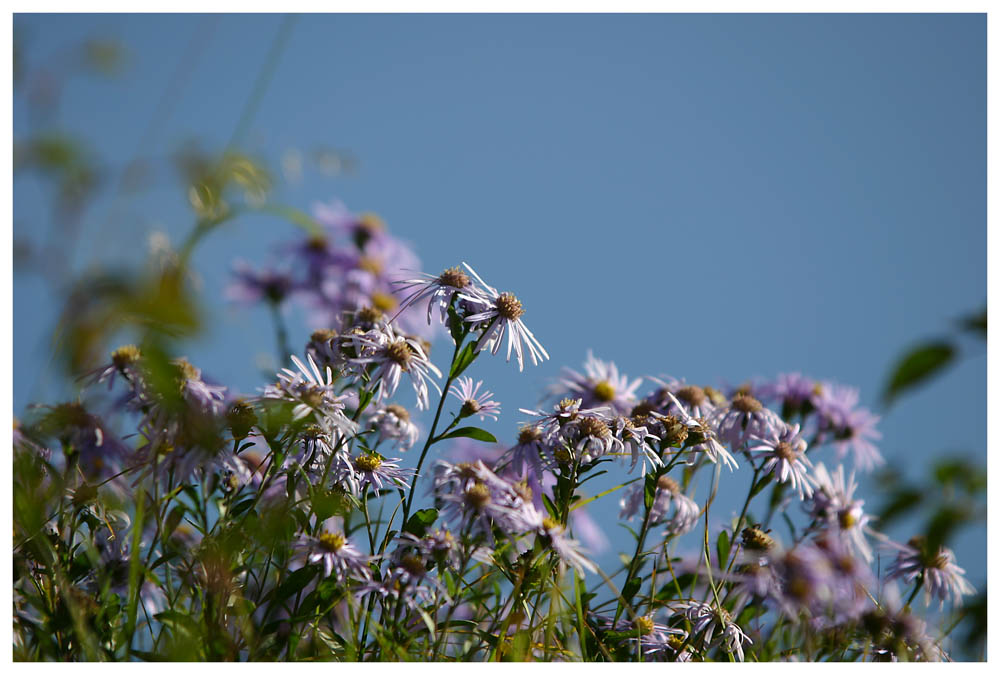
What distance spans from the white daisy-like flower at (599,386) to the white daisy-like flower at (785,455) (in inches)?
8.4

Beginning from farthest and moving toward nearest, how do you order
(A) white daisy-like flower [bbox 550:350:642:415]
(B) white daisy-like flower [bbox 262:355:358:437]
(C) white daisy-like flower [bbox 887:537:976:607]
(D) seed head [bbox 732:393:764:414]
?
1. (A) white daisy-like flower [bbox 550:350:642:415]
2. (D) seed head [bbox 732:393:764:414]
3. (C) white daisy-like flower [bbox 887:537:976:607]
4. (B) white daisy-like flower [bbox 262:355:358:437]

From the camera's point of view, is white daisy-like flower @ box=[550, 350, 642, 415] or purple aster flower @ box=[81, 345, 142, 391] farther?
white daisy-like flower @ box=[550, 350, 642, 415]

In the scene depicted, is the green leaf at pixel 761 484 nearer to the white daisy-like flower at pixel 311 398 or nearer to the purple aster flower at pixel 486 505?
the purple aster flower at pixel 486 505

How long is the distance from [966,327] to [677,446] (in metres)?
0.60

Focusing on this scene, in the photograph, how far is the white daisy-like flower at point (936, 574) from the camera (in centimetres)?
102

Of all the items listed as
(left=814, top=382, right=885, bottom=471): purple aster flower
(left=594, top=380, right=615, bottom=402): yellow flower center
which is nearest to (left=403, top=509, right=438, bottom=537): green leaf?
(left=594, top=380, right=615, bottom=402): yellow flower center

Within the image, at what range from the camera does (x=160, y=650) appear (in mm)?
879

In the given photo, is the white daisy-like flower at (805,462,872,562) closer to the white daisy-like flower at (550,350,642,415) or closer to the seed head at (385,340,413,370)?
the white daisy-like flower at (550,350,642,415)

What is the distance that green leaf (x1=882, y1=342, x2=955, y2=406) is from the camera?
0.37 m

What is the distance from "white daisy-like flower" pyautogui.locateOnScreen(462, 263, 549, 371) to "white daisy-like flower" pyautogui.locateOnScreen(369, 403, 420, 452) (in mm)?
179

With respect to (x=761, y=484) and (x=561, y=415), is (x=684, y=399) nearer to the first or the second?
(x=761, y=484)
